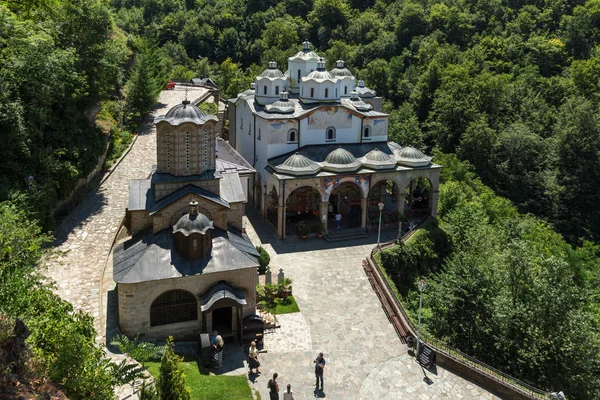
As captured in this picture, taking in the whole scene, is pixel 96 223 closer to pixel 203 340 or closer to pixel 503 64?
pixel 203 340

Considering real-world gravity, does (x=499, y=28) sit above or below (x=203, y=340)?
above

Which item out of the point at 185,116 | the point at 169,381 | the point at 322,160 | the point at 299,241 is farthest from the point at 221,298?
the point at 322,160

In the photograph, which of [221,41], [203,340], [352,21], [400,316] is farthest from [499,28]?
[203,340]

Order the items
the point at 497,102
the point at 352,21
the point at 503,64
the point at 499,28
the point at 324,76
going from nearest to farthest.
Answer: the point at 324,76 < the point at 497,102 < the point at 503,64 < the point at 499,28 < the point at 352,21

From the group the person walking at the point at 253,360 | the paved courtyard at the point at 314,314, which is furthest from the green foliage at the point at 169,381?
the person walking at the point at 253,360

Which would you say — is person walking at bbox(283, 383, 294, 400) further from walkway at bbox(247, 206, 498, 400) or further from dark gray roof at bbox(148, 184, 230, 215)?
dark gray roof at bbox(148, 184, 230, 215)

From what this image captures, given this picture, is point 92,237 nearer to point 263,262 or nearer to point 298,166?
point 263,262

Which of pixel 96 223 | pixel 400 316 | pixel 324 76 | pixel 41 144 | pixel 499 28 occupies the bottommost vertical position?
pixel 400 316
